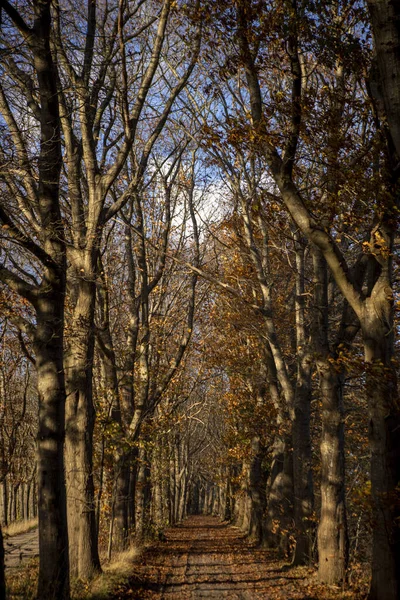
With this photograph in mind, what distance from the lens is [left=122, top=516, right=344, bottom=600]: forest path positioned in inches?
430

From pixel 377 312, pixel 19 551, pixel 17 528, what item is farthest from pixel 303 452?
pixel 17 528

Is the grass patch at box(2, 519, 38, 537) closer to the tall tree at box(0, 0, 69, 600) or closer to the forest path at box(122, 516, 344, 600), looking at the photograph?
the forest path at box(122, 516, 344, 600)

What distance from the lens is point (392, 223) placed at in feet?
A: 27.1

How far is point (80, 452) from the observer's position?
10.6 meters

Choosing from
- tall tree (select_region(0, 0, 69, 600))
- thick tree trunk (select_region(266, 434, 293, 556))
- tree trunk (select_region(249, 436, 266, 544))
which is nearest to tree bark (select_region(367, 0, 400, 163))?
tall tree (select_region(0, 0, 69, 600))

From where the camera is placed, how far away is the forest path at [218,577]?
10.9 meters

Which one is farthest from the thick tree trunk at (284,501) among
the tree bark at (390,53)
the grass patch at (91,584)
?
the tree bark at (390,53)

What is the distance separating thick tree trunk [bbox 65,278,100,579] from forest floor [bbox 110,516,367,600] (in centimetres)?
100

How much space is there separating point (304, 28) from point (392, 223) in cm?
298

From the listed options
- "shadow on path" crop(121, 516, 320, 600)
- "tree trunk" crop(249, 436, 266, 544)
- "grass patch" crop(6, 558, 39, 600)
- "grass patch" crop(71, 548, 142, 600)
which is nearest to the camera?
"grass patch" crop(6, 558, 39, 600)

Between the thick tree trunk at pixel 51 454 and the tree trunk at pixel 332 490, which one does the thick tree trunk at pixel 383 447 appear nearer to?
the tree trunk at pixel 332 490

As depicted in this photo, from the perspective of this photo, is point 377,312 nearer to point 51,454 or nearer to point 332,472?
point 332,472

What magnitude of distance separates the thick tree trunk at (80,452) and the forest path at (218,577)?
3.48 ft

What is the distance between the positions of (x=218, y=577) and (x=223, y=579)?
1.24ft
